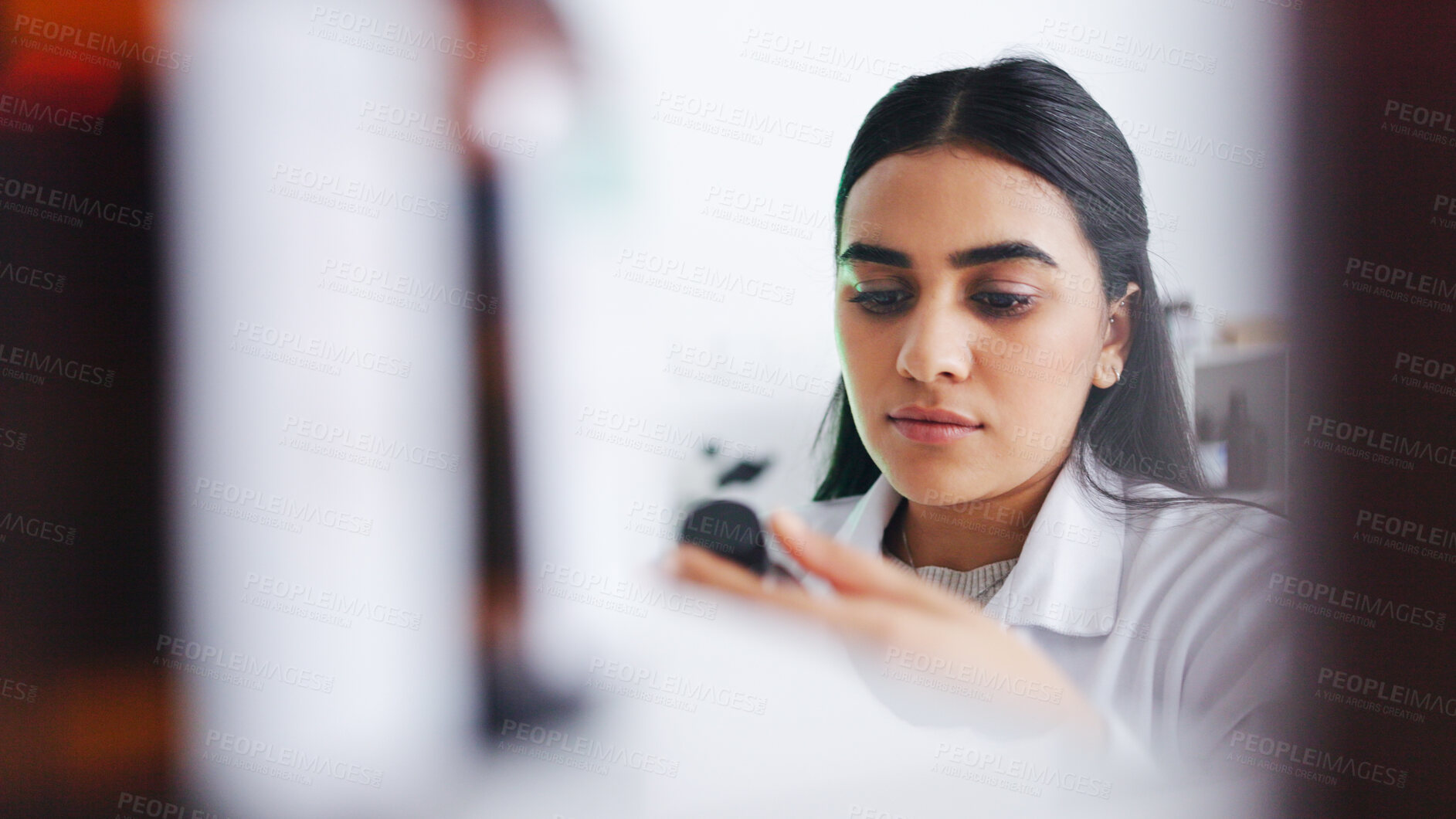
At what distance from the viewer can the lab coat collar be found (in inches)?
34.5

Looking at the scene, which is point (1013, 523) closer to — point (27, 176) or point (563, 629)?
point (563, 629)

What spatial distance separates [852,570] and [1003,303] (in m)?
0.37

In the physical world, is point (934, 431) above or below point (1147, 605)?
above

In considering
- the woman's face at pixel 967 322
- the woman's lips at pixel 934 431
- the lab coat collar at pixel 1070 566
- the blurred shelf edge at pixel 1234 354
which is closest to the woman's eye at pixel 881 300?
the woman's face at pixel 967 322

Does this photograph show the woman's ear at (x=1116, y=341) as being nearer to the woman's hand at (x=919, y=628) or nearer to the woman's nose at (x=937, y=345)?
the woman's nose at (x=937, y=345)

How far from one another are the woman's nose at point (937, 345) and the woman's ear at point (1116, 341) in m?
0.15

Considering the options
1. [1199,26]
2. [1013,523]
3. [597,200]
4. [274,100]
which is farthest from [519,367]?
[1199,26]

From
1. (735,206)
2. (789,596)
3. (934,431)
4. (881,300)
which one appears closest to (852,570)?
(789,596)

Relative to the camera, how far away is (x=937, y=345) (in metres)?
0.84

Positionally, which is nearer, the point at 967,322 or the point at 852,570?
the point at 967,322

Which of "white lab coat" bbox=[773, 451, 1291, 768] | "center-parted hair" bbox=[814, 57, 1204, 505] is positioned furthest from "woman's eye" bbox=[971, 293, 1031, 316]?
"white lab coat" bbox=[773, 451, 1291, 768]

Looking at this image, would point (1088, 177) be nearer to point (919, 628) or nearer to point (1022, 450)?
point (1022, 450)

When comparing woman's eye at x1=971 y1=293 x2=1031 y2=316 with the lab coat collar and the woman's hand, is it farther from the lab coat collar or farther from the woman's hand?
the woman's hand

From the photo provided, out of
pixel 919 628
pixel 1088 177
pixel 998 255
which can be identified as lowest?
pixel 919 628
